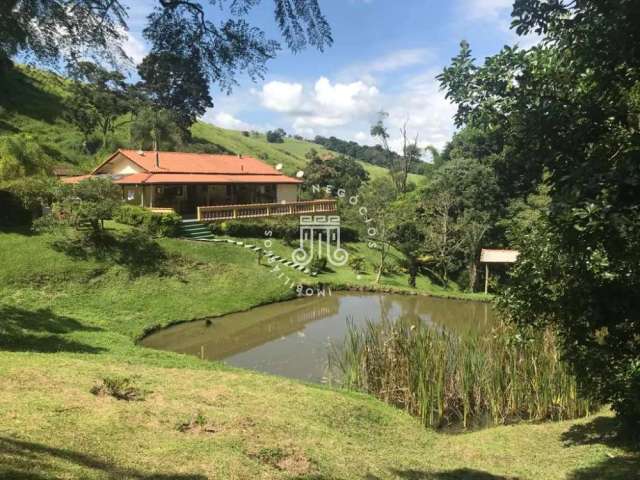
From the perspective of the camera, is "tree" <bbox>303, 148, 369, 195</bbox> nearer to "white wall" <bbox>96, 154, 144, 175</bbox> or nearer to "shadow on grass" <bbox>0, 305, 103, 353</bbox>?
"white wall" <bbox>96, 154, 144, 175</bbox>

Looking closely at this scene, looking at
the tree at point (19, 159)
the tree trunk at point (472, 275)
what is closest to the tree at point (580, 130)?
the tree at point (19, 159)

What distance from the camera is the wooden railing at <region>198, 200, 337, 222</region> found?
80.6 feet

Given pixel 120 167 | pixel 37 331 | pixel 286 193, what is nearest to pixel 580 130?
pixel 37 331

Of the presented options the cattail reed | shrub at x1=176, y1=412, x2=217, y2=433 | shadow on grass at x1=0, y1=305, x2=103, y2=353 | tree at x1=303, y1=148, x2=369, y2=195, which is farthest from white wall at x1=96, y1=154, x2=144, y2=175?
shrub at x1=176, y1=412, x2=217, y2=433

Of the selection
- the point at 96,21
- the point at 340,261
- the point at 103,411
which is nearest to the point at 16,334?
the point at 103,411

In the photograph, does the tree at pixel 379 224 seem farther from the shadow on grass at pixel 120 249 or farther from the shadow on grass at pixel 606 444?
the shadow on grass at pixel 606 444

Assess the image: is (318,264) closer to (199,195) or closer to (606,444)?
(199,195)

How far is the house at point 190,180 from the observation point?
25.8m

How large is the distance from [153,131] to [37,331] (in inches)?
1255

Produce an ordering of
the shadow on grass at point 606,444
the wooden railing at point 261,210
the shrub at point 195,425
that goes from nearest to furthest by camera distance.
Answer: the shadow on grass at point 606,444 < the shrub at point 195,425 < the wooden railing at point 261,210

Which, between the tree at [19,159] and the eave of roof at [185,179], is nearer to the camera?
the tree at [19,159]

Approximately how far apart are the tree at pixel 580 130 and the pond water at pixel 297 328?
5.44 m

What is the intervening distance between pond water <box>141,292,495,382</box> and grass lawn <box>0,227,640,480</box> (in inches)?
73.1

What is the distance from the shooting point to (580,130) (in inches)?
143
